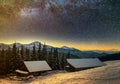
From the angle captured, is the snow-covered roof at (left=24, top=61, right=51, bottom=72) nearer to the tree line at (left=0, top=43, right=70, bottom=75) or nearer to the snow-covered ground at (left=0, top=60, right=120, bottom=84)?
the tree line at (left=0, top=43, right=70, bottom=75)

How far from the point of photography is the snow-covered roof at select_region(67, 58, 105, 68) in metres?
10.4

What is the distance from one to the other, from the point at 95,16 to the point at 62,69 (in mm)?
2529

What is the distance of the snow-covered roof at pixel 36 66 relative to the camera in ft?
33.0

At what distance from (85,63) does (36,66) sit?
1.94 metres

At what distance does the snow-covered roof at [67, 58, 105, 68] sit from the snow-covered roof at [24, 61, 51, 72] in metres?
0.93

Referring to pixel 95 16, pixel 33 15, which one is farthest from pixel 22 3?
pixel 95 16

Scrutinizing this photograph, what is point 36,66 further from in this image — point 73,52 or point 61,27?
point 61,27

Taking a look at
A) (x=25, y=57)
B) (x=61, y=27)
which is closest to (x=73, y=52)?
(x=61, y=27)

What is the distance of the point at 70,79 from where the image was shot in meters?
8.44

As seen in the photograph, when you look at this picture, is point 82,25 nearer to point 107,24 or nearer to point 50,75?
point 107,24

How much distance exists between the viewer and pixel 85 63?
10.6 m

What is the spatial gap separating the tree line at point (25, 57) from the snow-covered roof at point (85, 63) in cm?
36

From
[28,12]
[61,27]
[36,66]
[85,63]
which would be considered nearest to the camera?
[36,66]

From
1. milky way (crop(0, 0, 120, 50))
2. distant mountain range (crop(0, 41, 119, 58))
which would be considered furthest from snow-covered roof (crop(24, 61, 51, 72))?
milky way (crop(0, 0, 120, 50))
